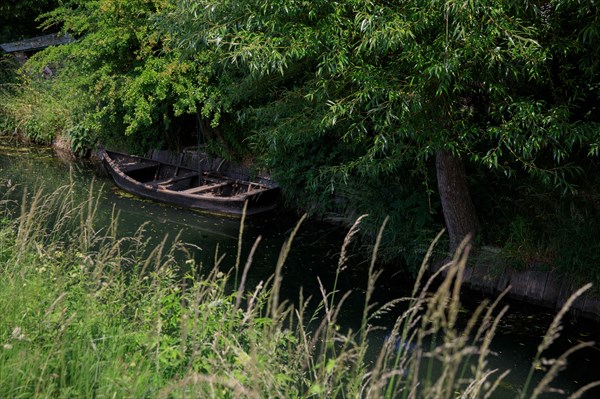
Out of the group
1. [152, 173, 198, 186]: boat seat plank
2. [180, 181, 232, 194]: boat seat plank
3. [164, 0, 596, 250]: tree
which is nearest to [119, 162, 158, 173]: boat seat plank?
[152, 173, 198, 186]: boat seat plank

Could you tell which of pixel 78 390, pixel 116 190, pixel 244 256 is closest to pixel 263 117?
pixel 244 256

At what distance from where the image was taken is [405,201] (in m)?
8.99

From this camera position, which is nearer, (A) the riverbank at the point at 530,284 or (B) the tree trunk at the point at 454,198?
(A) the riverbank at the point at 530,284

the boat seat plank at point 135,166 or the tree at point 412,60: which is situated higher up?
the tree at point 412,60

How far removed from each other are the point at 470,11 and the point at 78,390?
4482mm

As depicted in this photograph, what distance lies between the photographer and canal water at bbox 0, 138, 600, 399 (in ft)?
21.9

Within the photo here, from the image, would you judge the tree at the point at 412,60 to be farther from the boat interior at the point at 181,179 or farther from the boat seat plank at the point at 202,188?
the boat interior at the point at 181,179

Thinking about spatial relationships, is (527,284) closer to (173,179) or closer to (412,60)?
(412,60)

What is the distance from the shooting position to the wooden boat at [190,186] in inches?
456

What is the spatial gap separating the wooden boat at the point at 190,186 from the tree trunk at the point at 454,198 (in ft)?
11.1

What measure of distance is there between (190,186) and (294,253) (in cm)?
419

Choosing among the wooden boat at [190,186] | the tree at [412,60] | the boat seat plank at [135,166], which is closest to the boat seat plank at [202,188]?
the wooden boat at [190,186]

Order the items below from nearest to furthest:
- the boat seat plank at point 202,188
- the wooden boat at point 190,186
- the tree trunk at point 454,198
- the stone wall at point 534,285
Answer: the stone wall at point 534,285 < the tree trunk at point 454,198 < the wooden boat at point 190,186 < the boat seat plank at point 202,188

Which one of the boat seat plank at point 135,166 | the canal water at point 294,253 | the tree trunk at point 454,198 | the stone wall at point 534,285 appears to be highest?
the tree trunk at point 454,198
